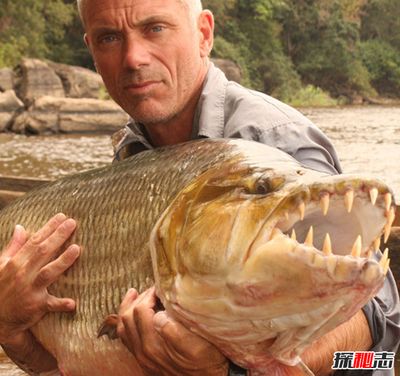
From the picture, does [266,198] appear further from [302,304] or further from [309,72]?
[309,72]

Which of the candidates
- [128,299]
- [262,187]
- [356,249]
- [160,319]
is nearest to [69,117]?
[128,299]

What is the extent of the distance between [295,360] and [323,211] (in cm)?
48

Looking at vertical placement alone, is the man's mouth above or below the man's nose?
below

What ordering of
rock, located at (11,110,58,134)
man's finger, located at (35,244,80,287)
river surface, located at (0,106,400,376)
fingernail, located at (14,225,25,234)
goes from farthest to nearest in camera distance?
rock, located at (11,110,58,134) < river surface, located at (0,106,400,376) < fingernail, located at (14,225,25,234) < man's finger, located at (35,244,80,287)

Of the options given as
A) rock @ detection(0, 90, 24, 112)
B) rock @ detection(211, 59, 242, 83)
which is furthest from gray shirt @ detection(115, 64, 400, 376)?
rock @ detection(211, 59, 242, 83)

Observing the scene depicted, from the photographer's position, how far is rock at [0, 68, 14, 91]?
78.5 ft

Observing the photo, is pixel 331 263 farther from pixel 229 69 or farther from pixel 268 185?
pixel 229 69

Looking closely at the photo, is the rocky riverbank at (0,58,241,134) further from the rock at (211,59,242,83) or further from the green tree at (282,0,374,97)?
the green tree at (282,0,374,97)

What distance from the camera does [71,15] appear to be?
33.2 m

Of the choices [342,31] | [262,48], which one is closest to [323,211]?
[262,48]

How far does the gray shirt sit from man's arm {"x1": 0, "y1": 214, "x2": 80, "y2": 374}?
636 millimetres

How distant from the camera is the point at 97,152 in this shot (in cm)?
1689

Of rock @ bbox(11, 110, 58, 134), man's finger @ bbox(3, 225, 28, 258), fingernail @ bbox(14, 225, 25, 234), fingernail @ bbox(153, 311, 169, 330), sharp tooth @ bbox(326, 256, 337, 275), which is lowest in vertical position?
rock @ bbox(11, 110, 58, 134)

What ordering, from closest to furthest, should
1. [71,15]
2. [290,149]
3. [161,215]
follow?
[161,215], [290,149], [71,15]
